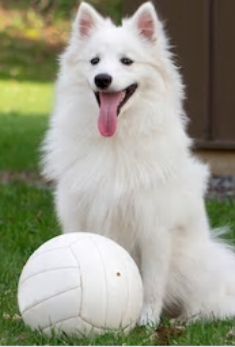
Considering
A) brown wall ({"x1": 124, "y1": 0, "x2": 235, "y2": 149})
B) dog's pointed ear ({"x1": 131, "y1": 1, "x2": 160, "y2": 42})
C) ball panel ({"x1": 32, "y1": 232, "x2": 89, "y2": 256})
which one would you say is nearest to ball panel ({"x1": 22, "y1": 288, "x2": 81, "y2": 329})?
ball panel ({"x1": 32, "y1": 232, "x2": 89, "y2": 256})

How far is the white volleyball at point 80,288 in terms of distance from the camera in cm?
→ 489

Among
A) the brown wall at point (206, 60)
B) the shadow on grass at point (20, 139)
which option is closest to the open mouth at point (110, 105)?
the brown wall at point (206, 60)

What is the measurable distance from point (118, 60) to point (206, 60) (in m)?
5.05

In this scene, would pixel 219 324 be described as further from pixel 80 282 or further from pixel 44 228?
pixel 44 228

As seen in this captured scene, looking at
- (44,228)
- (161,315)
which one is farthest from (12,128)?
(161,315)

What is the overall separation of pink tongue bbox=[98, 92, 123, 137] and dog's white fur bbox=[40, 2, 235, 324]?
80 mm

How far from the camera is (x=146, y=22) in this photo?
554cm

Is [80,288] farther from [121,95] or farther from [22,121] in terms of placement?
[22,121]

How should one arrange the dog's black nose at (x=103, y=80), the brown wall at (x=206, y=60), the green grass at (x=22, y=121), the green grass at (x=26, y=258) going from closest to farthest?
the green grass at (x=26, y=258), the dog's black nose at (x=103, y=80), the brown wall at (x=206, y=60), the green grass at (x=22, y=121)

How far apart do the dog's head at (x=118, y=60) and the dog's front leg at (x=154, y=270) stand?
25.1 inches

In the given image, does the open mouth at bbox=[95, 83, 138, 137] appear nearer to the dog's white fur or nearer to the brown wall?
the dog's white fur

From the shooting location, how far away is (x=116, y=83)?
5270 mm

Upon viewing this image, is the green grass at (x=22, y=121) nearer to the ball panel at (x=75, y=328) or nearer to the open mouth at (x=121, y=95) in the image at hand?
the open mouth at (x=121, y=95)

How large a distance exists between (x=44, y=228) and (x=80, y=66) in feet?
8.33
